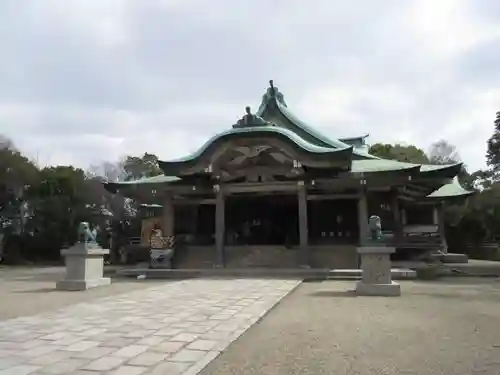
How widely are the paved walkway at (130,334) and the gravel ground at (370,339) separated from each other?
1.19 feet

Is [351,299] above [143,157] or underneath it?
underneath

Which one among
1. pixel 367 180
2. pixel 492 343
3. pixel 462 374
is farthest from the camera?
pixel 367 180

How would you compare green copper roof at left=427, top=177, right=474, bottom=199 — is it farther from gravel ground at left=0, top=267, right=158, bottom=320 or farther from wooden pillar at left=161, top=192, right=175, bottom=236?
Answer: gravel ground at left=0, top=267, right=158, bottom=320

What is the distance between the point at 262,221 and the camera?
2272 cm

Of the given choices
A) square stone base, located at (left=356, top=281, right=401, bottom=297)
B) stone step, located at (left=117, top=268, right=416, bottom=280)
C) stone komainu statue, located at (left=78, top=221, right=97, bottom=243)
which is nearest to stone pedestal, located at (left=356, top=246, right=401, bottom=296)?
square stone base, located at (left=356, top=281, right=401, bottom=297)

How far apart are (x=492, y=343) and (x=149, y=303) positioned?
19.6 ft

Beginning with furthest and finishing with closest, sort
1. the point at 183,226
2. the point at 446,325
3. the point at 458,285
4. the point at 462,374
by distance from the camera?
the point at 183,226 < the point at 458,285 < the point at 446,325 < the point at 462,374

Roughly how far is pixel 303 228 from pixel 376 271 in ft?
22.2

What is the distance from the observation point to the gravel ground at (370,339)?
14.7 feet

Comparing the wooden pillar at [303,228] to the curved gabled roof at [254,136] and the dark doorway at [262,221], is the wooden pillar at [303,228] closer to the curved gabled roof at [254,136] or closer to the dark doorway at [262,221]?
the curved gabled roof at [254,136]

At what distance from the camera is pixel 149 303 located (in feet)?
29.4

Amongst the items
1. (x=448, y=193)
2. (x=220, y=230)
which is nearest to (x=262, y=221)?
(x=220, y=230)

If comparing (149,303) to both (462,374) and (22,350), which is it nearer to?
(22,350)

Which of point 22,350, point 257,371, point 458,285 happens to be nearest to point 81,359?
point 22,350
